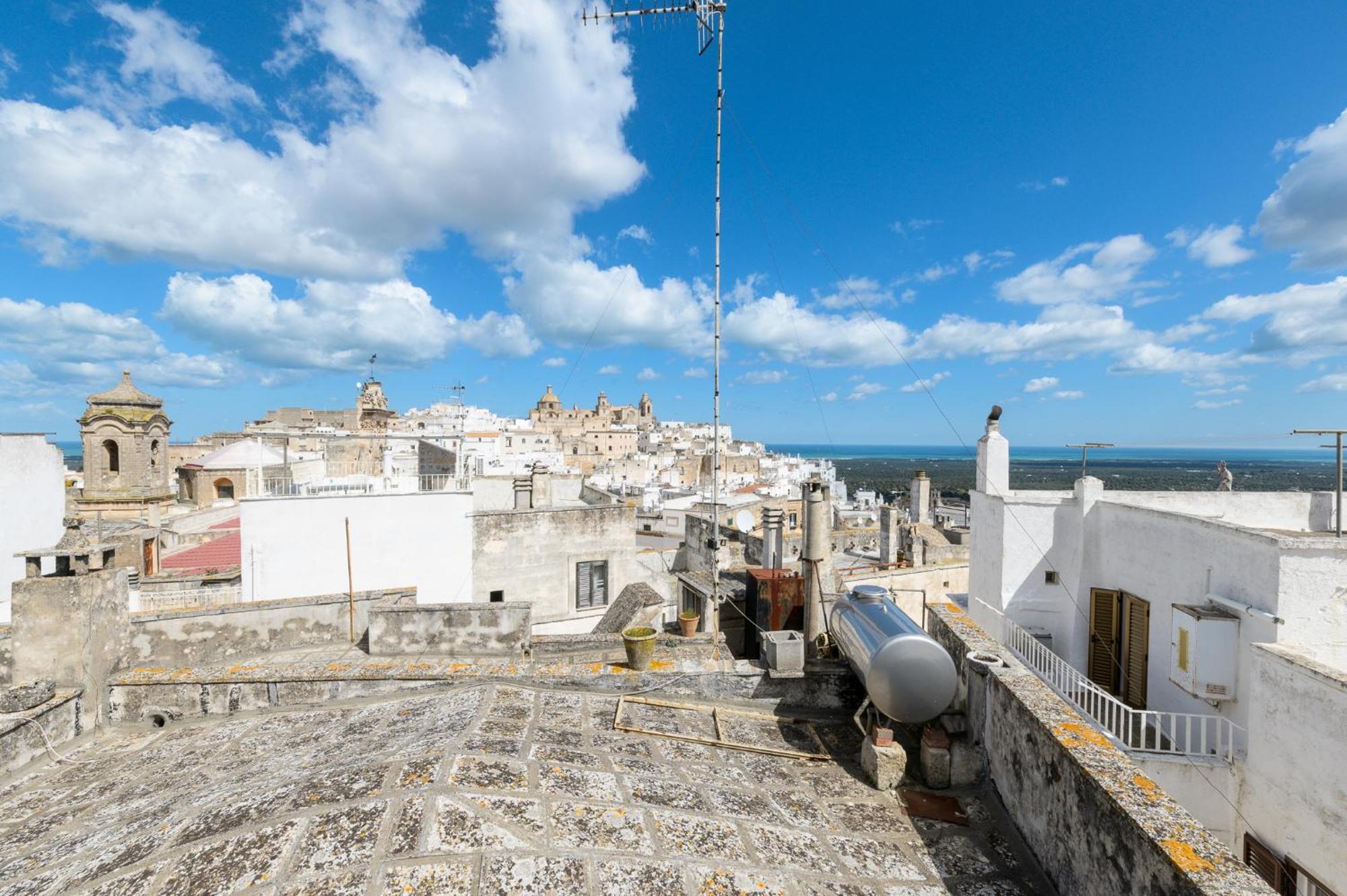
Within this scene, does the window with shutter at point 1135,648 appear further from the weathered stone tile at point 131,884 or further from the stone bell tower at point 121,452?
the stone bell tower at point 121,452

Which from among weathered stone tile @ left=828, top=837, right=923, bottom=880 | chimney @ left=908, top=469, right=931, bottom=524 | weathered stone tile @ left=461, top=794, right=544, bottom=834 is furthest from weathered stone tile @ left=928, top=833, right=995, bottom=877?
chimney @ left=908, top=469, right=931, bottom=524

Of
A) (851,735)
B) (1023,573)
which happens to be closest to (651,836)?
(851,735)

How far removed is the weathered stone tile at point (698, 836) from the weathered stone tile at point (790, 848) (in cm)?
12

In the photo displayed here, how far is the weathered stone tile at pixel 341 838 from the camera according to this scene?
2434mm

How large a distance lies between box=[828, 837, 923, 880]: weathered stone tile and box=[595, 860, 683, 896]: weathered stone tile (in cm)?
111

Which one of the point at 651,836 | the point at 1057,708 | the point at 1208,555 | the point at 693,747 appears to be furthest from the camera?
the point at 1208,555

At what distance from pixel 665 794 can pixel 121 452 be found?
37908 mm

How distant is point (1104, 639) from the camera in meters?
9.85

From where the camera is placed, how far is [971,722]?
14.6 ft

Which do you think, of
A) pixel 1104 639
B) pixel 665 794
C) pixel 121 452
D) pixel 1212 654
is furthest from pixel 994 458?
pixel 121 452

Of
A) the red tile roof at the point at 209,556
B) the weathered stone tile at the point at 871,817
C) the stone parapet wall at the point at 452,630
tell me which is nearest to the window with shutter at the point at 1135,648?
the weathered stone tile at the point at 871,817

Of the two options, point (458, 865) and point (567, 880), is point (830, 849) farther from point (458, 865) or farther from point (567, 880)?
point (458, 865)

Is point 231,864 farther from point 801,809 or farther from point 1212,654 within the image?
point 1212,654

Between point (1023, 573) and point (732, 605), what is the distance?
529 centimetres
